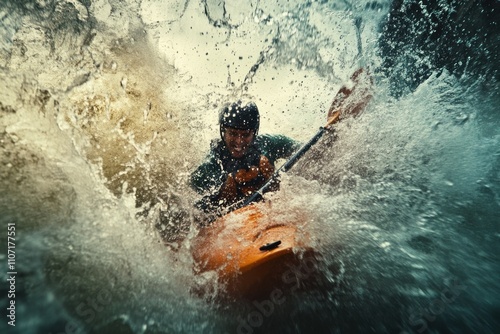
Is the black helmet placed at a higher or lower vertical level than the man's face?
higher

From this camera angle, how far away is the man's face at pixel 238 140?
3.85m

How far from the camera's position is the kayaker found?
12.4 ft

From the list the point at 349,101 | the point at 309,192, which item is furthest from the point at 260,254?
the point at 349,101

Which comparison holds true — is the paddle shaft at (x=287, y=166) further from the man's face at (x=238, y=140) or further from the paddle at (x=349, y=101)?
the man's face at (x=238, y=140)

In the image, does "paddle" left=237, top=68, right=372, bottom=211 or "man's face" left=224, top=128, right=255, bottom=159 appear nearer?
"man's face" left=224, top=128, right=255, bottom=159

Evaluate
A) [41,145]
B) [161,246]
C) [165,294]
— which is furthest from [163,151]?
[165,294]

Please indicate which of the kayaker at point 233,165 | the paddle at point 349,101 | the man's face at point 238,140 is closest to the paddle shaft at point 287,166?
the paddle at point 349,101

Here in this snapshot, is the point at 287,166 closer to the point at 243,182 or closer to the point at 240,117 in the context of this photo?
the point at 243,182

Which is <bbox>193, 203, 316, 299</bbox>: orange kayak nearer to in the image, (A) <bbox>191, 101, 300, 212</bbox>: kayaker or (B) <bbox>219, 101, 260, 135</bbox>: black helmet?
(A) <bbox>191, 101, 300, 212</bbox>: kayaker

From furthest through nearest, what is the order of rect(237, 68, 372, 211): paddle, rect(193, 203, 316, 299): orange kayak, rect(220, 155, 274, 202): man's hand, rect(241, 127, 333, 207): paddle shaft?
rect(237, 68, 372, 211): paddle
rect(220, 155, 274, 202): man's hand
rect(241, 127, 333, 207): paddle shaft
rect(193, 203, 316, 299): orange kayak

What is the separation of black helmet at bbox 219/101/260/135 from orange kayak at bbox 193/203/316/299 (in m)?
1.51

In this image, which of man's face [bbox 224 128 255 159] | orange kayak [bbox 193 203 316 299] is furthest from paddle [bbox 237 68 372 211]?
orange kayak [bbox 193 203 316 299]

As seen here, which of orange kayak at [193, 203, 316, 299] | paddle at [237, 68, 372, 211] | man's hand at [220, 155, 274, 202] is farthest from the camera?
paddle at [237, 68, 372, 211]

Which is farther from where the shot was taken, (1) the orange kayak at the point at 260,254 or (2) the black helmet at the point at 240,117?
(2) the black helmet at the point at 240,117
